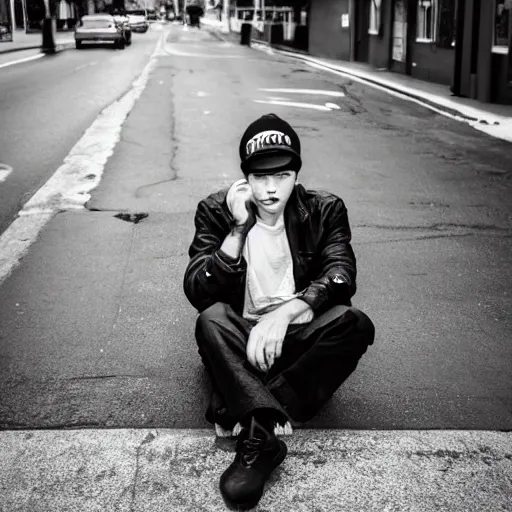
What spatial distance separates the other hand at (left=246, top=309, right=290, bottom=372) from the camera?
3150 mm

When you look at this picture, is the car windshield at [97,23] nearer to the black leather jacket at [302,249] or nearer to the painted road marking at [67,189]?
the painted road marking at [67,189]

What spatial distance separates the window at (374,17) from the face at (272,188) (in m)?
25.8

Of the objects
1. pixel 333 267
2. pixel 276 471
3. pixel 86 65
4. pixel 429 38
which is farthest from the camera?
pixel 86 65

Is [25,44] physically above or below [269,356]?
above

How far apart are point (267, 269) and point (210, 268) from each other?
289 millimetres

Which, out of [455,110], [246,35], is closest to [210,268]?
[455,110]

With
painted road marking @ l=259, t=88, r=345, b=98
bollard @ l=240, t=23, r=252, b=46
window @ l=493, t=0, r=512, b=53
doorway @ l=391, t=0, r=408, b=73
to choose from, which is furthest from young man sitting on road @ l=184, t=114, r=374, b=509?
bollard @ l=240, t=23, r=252, b=46

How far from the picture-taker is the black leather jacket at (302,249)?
3.36m

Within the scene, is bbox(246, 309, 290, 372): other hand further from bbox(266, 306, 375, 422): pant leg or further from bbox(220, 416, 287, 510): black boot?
bbox(220, 416, 287, 510): black boot

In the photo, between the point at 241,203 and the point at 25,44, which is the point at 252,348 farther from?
the point at 25,44

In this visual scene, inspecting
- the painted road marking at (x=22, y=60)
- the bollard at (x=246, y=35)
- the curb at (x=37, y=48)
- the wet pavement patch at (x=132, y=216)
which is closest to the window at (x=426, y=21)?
the painted road marking at (x=22, y=60)

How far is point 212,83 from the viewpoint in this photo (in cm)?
1955

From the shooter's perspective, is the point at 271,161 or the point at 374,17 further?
the point at 374,17

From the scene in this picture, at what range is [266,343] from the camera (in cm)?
316
